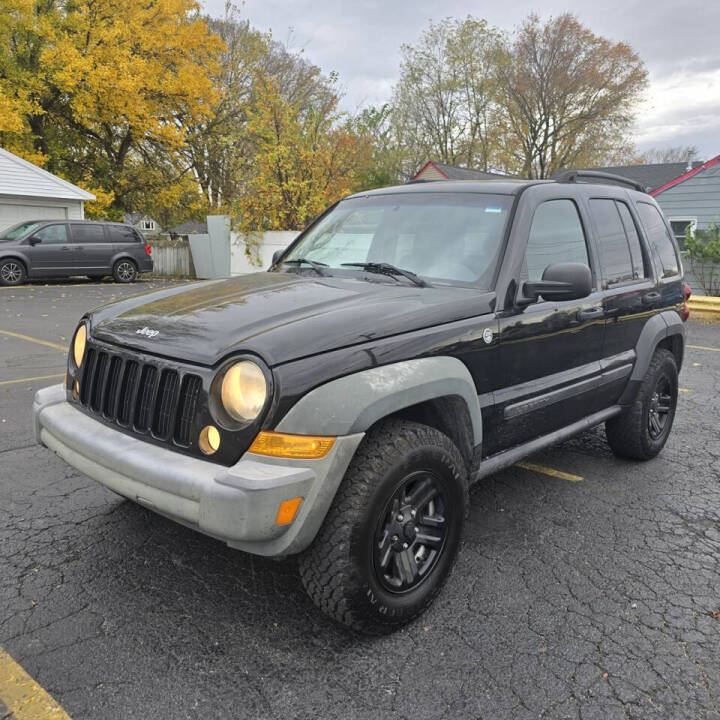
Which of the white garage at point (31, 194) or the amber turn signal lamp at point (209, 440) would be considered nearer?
the amber turn signal lamp at point (209, 440)

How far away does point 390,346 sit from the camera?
8.29 feet

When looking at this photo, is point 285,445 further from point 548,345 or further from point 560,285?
point 548,345

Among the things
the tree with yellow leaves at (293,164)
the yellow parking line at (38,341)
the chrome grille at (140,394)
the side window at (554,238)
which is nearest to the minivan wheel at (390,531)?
the chrome grille at (140,394)

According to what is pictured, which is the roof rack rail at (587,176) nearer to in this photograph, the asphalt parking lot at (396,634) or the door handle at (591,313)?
the door handle at (591,313)

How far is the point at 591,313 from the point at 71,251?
55.3 ft

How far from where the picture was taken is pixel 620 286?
13.2ft

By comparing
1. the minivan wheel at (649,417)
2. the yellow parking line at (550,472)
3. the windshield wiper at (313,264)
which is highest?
the windshield wiper at (313,264)

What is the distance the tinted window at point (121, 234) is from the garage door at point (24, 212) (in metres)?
4.28

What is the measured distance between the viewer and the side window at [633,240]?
4227mm

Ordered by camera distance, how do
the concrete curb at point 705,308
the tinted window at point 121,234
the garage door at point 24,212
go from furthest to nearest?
1. the garage door at point 24,212
2. the tinted window at point 121,234
3. the concrete curb at point 705,308

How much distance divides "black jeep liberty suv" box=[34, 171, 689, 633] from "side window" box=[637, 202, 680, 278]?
656mm

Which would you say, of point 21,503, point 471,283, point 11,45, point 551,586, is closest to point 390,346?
point 471,283

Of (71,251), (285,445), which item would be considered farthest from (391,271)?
(71,251)

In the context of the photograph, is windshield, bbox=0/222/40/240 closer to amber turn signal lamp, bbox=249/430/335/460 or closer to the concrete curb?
the concrete curb
